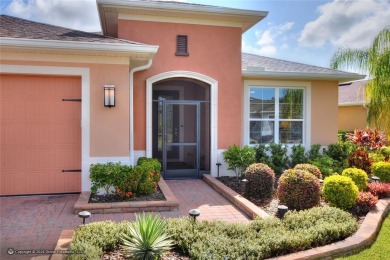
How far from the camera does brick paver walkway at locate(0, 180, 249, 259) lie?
191 inches

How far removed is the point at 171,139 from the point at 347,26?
29.8ft

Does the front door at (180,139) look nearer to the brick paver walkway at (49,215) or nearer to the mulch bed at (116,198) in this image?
the brick paver walkway at (49,215)

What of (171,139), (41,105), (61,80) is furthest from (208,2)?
(41,105)

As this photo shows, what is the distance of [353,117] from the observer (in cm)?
2067

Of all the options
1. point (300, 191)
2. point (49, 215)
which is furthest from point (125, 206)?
point (300, 191)

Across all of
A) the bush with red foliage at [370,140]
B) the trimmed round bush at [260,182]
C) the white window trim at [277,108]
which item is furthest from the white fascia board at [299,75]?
the trimmed round bush at [260,182]

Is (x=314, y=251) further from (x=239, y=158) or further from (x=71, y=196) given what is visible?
(x=71, y=196)

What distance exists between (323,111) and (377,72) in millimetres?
3419

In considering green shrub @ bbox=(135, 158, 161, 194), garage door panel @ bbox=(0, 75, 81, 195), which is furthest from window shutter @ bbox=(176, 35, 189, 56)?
green shrub @ bbox=(135, 158, 161, 194)

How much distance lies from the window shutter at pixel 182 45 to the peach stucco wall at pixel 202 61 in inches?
3.9

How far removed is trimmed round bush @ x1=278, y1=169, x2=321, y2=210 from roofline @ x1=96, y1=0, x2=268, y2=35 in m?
5.51

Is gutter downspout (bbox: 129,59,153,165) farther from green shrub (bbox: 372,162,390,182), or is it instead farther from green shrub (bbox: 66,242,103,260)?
green shrub (bbox: 372,162,390,182)

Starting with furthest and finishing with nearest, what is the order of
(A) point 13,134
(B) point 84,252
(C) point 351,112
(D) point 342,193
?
(C) point 351,112
(A) point 13,134
(D) point 342,193
(B) point 84,252

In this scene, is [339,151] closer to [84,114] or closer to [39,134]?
[84,114]
